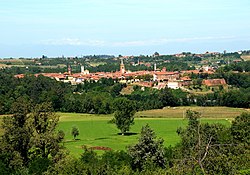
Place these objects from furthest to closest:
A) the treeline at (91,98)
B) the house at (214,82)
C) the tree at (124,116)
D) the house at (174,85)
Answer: the house at (174,85) → the house at (214,82) → the treeline at (91,98) → the tree at (124,116)

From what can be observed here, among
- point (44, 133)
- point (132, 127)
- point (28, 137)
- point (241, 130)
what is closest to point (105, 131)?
point (132, 127)

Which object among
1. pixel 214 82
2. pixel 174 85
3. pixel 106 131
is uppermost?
pixel 214 82

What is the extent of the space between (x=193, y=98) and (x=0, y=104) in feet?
128

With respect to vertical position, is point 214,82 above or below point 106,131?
above

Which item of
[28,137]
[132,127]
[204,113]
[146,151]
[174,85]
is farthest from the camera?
[174,85]

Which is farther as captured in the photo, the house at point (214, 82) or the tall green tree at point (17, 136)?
the house at point (214, 82)


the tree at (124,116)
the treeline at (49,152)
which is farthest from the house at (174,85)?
the treeline at (49,152)

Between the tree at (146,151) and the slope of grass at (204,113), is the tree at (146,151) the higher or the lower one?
the higher one

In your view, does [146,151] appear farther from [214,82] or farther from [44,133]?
[214,82]

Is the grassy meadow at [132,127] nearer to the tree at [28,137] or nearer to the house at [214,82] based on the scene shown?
the tree at [28,137]

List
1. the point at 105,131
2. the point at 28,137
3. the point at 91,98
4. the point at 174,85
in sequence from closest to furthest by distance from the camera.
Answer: the point at 28,137 → the point at 105,131 → the point at 91,98 → the point at 174,85

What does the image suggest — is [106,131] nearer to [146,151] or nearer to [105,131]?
[105,131]

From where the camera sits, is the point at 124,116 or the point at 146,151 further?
the point at 124,116

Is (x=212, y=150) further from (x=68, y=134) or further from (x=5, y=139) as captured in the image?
(x=68, y=134)
